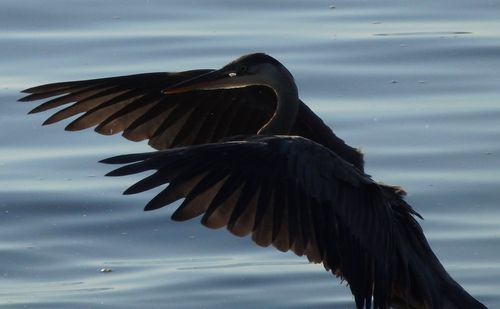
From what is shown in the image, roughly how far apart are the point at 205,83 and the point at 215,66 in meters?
4.39

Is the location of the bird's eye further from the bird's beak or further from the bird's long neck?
the bird's long neck

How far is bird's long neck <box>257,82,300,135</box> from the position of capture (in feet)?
31.2

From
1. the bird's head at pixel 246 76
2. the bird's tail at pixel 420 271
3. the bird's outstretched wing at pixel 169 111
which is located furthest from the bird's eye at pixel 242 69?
the bird's tail at pixel 420 271

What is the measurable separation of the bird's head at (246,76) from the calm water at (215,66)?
1.28 meters

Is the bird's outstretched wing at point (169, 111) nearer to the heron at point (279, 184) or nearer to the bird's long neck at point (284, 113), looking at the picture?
the heron at point (279, 184)

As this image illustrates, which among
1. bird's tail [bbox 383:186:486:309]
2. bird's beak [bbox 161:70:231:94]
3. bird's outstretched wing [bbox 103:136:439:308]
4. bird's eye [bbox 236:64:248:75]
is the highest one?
bird's eye [bbox 236:64:248:75]

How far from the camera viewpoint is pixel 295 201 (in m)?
8.17

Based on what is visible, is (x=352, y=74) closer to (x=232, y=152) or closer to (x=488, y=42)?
(x=488, y=42)

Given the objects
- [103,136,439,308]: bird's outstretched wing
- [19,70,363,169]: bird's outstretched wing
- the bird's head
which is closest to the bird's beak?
the bird's head

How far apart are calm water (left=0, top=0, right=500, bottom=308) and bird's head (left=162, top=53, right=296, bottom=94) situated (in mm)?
1278

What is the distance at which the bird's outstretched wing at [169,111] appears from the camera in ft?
32.2

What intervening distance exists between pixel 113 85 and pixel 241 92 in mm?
753

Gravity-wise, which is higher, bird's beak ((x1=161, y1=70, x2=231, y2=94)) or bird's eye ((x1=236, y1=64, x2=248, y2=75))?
bird's eye ((x1=236, y1=64, x2=248, y2=75))

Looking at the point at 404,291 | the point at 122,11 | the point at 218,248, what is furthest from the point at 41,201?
the point at 122,11
